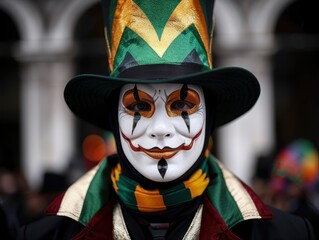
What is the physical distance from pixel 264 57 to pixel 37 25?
134 inches

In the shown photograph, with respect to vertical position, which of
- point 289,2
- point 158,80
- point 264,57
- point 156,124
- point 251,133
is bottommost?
point 251,133

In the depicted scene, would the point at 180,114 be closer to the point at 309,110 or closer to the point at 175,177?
the point at 175,177

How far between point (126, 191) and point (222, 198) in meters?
0.39

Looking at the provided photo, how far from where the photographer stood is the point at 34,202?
5828 mm

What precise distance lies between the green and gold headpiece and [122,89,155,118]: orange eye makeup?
0.24ft

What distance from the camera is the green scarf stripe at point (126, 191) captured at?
283cm

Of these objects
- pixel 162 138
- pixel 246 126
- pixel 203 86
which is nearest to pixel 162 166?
pixel 162 138

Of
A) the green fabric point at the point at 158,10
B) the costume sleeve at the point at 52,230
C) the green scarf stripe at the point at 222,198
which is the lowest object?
the costume sleeve at the point at 52,230

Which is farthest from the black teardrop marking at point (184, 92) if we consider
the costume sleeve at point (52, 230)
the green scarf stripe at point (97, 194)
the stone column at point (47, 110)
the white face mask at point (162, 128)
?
the stone column at point (47, 110)

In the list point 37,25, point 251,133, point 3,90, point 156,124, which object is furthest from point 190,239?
point 3,90

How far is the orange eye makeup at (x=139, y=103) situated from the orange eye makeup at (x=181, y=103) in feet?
0.22

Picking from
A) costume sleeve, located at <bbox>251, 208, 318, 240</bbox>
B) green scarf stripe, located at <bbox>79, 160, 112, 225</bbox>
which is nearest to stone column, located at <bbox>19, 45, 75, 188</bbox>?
green scarf stripe, located at <bbox>79, 160, 112, 225</bbox>

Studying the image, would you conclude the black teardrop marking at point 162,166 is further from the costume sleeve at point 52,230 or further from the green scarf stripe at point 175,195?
the costume sleeve at point 52,230

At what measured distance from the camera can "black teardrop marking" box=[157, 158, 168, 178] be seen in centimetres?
278
